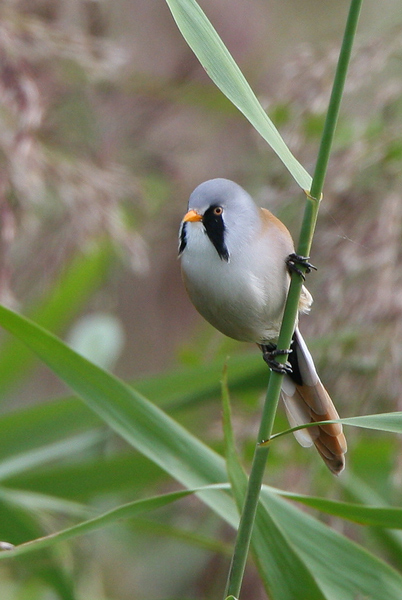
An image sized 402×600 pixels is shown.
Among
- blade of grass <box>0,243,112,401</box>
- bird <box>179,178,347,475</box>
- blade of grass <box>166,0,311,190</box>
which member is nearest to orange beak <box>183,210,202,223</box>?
bird <box>179,178,347,475</box>

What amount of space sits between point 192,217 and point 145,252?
146 cm

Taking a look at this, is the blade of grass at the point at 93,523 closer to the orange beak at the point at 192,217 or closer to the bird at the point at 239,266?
the bird at the point at 239,266

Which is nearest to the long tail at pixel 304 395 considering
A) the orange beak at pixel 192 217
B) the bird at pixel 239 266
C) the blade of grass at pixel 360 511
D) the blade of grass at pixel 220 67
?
the bird at pixel 239 266

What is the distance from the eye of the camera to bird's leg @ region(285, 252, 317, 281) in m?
1.25

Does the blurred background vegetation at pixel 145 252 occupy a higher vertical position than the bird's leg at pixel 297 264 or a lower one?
higher

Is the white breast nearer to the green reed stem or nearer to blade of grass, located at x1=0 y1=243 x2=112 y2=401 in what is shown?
the green reed stem

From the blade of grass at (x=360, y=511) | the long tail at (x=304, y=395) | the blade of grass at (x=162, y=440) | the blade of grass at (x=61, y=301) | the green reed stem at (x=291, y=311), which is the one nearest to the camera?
the green reed stem at (x=291, y=311)

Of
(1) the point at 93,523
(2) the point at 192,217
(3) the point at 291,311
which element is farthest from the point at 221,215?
(1) the point at 93,523

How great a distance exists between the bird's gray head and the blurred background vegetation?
393 millimetres

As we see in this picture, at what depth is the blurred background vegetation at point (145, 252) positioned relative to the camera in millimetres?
2145

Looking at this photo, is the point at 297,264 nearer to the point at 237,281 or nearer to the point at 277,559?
the point at 237,281

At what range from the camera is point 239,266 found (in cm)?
139

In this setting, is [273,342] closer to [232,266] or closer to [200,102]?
[232,266]

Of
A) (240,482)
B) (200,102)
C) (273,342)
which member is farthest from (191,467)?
(200,102)
